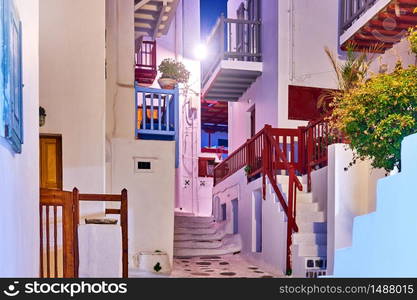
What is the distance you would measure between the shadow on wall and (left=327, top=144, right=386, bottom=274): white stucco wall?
2.18 metres

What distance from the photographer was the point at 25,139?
11.7 feet

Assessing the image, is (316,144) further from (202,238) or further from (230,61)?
(202,238)

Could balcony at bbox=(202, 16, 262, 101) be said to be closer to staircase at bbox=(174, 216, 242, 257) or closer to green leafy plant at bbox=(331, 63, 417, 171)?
staircase at bbox=(174, 216, 242, 257)

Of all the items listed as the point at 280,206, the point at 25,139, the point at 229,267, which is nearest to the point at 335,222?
the point at 280,206

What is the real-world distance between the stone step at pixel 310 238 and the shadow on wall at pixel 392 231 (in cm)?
337

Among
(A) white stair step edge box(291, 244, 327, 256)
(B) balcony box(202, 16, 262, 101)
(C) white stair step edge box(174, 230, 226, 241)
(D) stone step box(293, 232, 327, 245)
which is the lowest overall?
(C) white stair step edge box(174, 230, 226, 241)

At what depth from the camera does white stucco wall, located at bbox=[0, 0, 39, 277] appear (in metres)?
2.61

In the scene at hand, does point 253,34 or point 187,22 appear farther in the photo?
point 187,22

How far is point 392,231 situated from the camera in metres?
3.91

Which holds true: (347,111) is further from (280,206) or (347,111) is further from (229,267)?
(229,267)

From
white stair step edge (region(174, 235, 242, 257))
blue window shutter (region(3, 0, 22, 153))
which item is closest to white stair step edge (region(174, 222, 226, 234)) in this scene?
white stair step edge (region(174, 235, 242, 257))

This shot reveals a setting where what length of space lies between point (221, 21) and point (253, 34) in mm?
1277

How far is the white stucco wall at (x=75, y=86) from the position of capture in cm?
727

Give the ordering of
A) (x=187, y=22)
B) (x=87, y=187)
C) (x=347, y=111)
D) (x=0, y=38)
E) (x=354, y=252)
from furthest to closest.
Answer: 1. (x=187, y=22)
2. (x=87, y=187)
3. (x=347, y=111)
4. (x=354, y=252)
5. (x=0, y=38)
